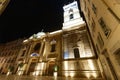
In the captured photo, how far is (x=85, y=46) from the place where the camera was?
682 inches

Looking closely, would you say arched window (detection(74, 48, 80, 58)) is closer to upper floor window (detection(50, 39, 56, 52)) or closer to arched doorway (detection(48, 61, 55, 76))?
arched doorway (detection(48, 61, 55, 76))

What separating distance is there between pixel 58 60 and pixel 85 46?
5.25 metres

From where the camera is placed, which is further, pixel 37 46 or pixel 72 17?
pixel 72 17

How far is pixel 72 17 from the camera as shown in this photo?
2444cm

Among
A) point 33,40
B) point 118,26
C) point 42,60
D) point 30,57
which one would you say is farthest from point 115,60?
point 33,40

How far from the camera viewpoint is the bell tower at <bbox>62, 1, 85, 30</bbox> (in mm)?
22116

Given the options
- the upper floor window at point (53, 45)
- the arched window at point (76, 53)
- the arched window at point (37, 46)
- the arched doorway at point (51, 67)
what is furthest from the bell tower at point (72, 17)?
the arched doorway at point (51, 67)

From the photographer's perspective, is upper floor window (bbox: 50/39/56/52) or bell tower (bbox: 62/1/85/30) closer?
upper floor window (bbox: 50/39/56/52)

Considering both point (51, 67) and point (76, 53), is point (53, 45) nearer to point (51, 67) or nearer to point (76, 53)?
point (51, 67)

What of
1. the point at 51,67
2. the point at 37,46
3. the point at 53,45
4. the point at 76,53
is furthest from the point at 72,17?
the point at 51,67

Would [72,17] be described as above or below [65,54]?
above

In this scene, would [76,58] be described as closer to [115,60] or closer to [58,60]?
[58,60]

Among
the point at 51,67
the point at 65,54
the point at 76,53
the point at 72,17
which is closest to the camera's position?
the point at 76,53

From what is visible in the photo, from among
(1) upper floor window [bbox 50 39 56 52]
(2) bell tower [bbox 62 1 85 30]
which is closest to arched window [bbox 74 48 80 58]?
(1) upper floor window [bbox 50 39 56 52]
